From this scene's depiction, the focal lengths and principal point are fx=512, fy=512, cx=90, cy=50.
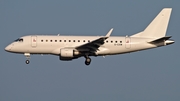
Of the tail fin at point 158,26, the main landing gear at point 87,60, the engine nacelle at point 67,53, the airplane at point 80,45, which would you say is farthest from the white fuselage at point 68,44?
the tail fin at point 158,26

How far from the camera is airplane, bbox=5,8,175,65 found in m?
62.0

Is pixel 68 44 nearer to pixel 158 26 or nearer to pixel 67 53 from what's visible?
pixel 67 53

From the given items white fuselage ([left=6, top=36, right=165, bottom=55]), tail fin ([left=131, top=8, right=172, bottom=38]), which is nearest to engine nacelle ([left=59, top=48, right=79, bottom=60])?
white fuselage ([left=6, top=36, right=165, bottom=55])

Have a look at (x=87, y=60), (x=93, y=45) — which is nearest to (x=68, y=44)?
(x=87, y=60)

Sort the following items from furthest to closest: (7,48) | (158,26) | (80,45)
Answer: (158,26) < (7,48) < (80,45)

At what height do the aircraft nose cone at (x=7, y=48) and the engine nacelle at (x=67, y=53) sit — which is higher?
the aircraft nose cone at (x=7, y=48)

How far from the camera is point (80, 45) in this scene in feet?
204

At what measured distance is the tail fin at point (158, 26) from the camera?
65.9 m

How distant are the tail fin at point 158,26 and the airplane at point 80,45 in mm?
921

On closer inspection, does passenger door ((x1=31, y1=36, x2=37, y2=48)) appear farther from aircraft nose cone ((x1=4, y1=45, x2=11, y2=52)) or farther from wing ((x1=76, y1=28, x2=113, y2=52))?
wing ((x1=76, y1=28, x2=113, y2=52))

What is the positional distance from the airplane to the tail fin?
3.02ft

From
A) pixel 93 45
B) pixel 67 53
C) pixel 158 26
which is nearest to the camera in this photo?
pixel 67 53

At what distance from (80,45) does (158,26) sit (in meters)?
11.3

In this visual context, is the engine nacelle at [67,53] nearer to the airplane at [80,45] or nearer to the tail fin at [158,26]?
the airplane at [80,45]
